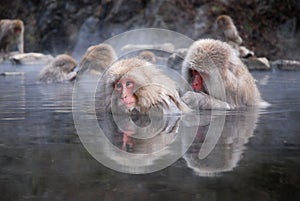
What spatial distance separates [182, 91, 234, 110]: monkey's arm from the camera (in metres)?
4.89

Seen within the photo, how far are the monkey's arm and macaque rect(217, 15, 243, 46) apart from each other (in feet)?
25.3

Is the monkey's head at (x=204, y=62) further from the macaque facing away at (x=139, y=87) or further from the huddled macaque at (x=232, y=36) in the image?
the huddled macaque at (x=232, y=36)

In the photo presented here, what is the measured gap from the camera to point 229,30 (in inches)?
503

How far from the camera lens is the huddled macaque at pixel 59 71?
29.0 ft

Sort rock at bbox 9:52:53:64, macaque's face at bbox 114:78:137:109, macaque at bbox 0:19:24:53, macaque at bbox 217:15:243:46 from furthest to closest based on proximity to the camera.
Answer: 1. macaque at bbox 0:19:24:53
2. rock at bbox 9:52:53:64
3. macaque at bbox 217:15:243:46
4. macaque's face at bbox 114:78:137:109

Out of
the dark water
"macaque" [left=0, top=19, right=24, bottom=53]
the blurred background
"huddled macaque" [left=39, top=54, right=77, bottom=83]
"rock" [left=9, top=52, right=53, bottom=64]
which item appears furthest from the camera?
"macaque" [left=0, top=19, right=24, bottom=53]

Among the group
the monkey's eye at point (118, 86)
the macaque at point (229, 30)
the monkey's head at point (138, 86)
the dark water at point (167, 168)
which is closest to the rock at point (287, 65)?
the macaque at point (229, 30)

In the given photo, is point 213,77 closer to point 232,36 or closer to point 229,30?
point 232,36

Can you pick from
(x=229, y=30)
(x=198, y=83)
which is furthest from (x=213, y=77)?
(x=229, y=30)

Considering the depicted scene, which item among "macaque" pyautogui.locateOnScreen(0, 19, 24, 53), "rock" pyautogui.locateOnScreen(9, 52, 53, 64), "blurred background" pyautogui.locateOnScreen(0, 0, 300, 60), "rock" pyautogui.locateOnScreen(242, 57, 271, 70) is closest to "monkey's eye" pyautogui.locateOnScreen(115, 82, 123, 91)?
"rock" pyautogui.locateOnScreen(242, 57, 271, 70)

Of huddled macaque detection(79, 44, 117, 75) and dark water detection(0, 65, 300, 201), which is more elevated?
huddled macaque detection(79, 44, 117, 75)

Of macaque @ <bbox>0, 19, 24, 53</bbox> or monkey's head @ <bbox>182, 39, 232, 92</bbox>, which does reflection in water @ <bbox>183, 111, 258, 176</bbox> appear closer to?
monkey's head @ <bbox>182, 39, 232, 92</bbox>

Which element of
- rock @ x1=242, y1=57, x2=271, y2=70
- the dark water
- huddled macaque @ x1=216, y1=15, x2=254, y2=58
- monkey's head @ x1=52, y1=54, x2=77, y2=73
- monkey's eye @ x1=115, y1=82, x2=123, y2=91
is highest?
huddled macaque @ x1=216, y1=15, x2=254, y2=58

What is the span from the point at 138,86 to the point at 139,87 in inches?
0.4
